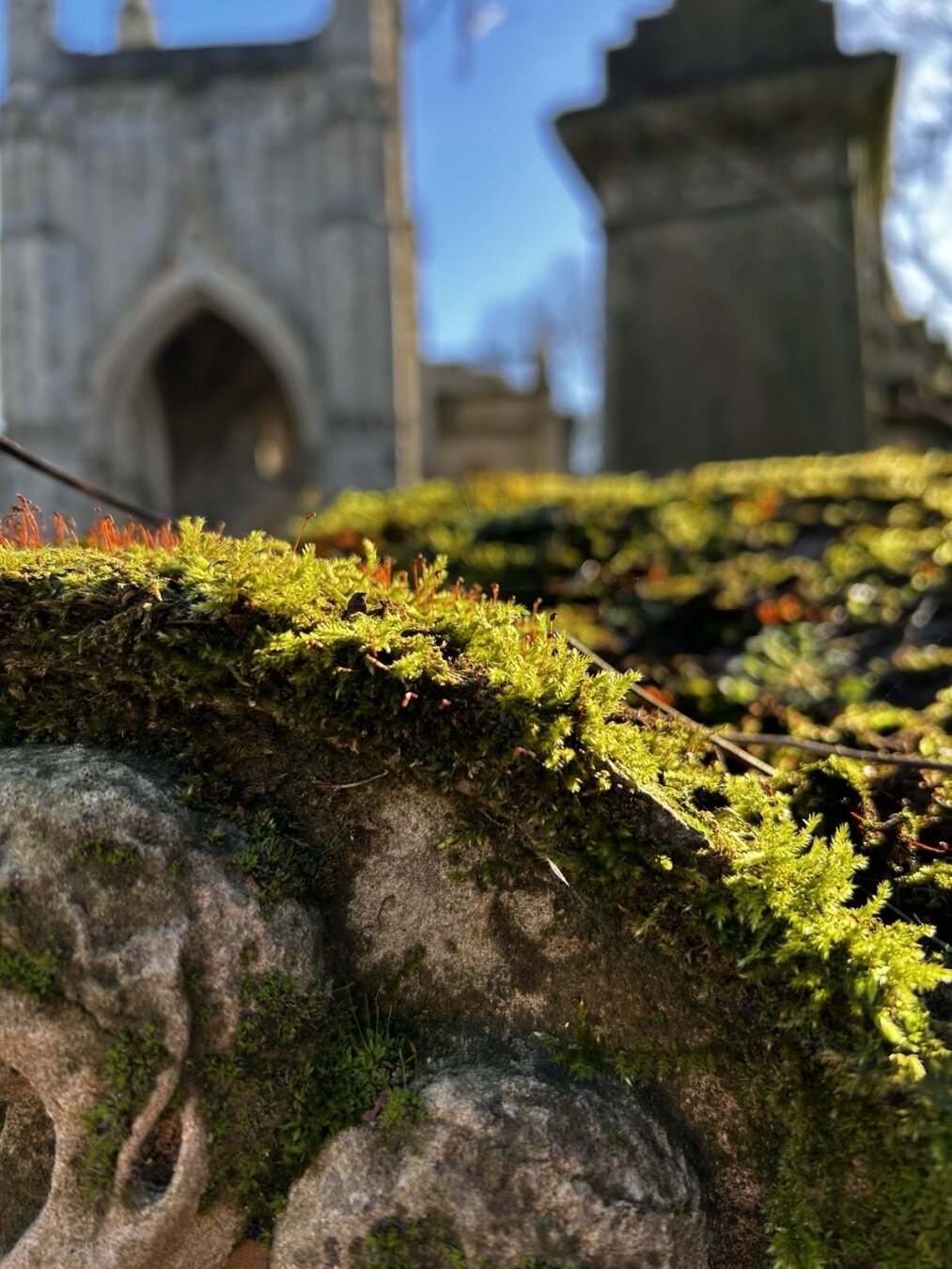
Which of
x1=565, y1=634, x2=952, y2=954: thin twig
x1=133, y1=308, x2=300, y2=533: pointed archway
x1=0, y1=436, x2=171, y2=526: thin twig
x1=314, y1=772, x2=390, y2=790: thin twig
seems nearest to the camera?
x1=314, y1=772, x2=390, y2=790: thin twig

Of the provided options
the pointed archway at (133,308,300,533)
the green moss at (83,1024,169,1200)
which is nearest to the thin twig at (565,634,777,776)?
the green moss at (83,1024,169,1200)

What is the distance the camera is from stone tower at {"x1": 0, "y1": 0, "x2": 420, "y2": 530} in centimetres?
2409

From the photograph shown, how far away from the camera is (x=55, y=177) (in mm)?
24312

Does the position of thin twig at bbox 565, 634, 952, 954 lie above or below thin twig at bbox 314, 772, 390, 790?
below

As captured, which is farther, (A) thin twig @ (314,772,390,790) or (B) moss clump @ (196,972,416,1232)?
(A) thin twig @ (314,772,390,790)

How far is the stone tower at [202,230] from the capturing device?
24.1 metres

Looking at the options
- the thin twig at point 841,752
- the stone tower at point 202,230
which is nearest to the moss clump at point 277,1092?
the thin twig at point 841,752

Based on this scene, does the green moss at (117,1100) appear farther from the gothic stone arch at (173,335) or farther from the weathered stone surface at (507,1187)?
the gothic stone arch at (173,335)

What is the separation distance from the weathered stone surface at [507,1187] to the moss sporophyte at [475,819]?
0.05 metres

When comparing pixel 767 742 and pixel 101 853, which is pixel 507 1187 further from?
pixel 767 742

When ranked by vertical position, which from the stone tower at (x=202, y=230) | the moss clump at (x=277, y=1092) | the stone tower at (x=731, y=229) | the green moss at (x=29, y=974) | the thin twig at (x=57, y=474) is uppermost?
the stone tower at (x=202, y=230)

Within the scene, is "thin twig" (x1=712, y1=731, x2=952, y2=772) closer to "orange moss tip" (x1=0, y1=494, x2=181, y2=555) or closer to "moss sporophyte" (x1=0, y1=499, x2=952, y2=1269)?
"moss sporophyte" (x1=0, y1=499, x2=952, y2=1269)

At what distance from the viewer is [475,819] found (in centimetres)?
179

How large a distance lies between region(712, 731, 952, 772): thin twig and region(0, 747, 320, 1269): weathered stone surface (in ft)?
3.99
